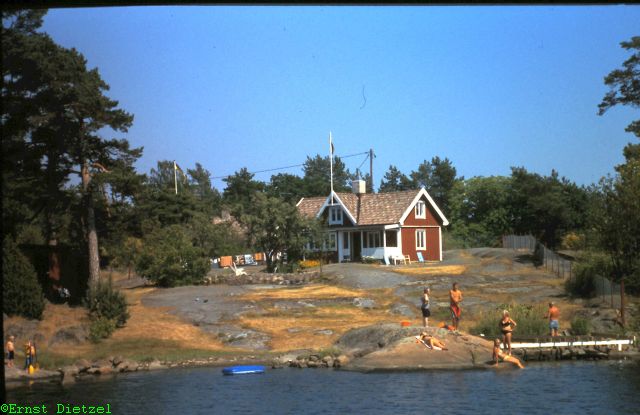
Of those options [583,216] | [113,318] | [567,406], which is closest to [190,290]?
[113,318]

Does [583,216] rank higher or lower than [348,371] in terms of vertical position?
higher

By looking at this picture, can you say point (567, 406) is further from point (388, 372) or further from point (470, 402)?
point (388, 372)

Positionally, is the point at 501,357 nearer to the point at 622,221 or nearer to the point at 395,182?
the point at 622,221

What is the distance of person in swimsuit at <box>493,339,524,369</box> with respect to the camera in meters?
29.6

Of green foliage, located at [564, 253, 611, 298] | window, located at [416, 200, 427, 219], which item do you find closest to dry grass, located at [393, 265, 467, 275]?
Answer: window, located at [416, 200, 427, 219]

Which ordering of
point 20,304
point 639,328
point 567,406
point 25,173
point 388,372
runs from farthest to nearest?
point 25,173
point 20,304
point 639,328
point 388,372
point 567,406

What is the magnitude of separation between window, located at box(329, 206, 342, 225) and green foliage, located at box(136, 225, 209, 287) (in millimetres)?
16392

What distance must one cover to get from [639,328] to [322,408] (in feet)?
58.8

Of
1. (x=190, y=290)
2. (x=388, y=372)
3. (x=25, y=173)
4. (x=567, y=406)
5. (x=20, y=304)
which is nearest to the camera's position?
(x=567, y=406)

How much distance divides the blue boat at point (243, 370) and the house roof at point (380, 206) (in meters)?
31.5

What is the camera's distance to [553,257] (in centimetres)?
5191

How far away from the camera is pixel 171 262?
162ft

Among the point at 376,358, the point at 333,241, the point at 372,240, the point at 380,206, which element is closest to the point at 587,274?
the point at 376,358

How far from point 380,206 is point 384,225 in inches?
122
